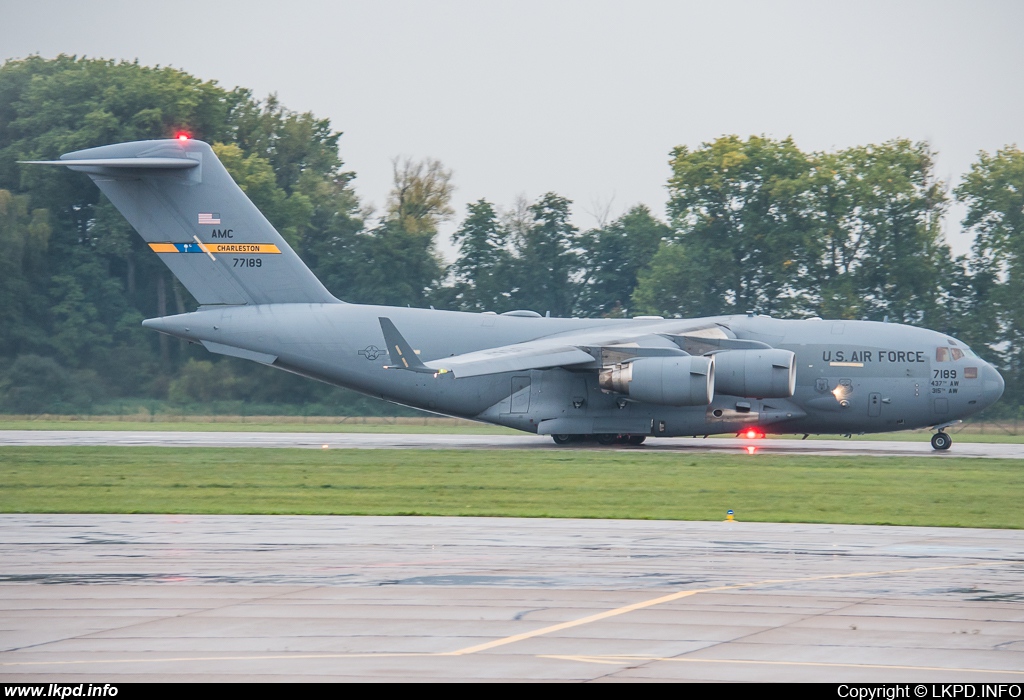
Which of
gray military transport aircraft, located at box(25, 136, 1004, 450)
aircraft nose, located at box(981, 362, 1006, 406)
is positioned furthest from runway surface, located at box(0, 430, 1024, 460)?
aircraft nose, located at box(981, 362, 1006, 406)

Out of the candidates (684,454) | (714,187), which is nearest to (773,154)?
(714,187)

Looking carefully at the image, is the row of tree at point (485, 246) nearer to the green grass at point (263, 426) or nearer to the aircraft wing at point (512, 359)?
the green grass at point (263, 426)

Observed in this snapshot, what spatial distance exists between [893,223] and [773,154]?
6.77 meters

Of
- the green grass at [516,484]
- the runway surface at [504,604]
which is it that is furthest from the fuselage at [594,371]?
the runway surface at [504,604]

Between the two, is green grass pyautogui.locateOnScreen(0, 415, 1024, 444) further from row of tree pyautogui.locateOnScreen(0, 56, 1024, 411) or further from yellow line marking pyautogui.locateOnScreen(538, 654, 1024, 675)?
yellow line marking pyautogui.locateOnScreen(538, 654, 1024, 675)

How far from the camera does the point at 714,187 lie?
58562 millimetres

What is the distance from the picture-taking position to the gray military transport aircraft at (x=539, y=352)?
2855 centimetres

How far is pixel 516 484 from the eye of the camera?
65.8 feet

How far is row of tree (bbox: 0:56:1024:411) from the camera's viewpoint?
5028 cm

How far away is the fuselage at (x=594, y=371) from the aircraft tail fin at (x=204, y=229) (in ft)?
2.03

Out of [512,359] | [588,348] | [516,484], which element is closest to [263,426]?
[588,348]

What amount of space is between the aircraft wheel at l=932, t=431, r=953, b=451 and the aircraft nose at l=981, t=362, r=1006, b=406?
4.32 ft

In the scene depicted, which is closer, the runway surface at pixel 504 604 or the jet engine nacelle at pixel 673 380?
the runway surface at pixel 504 604

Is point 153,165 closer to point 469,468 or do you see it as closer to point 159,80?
point 469,468
